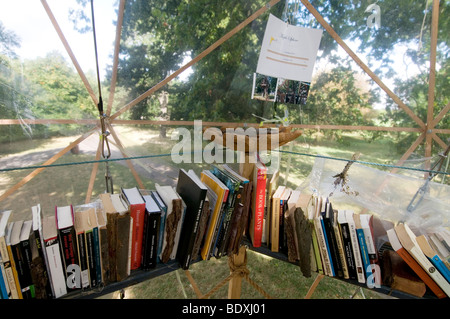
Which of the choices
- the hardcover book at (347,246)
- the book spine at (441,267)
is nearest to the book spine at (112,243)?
the hardcover book at (347,246)

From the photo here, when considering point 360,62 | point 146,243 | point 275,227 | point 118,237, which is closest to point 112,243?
point 118,237

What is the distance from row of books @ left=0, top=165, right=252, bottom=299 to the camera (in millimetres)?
828

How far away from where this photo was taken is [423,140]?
2250mm

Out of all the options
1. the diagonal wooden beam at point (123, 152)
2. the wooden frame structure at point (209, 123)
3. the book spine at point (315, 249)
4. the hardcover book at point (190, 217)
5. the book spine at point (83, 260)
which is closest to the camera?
the book spine at point (83, 260)

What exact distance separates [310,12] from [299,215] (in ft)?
6.17

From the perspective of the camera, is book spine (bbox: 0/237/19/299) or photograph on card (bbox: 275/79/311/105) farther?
photograph on card (bbox: 275/79/311/105)

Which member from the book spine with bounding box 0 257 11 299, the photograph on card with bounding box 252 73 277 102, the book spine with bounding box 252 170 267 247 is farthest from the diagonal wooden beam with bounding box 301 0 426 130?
the book spine with bounding box 0 257 11 299

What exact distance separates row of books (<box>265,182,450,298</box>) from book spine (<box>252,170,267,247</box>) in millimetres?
65

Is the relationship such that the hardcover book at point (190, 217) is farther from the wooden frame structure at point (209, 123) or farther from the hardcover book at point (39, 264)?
the wooden frame structure at point (209, 123)

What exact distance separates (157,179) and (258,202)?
126cm

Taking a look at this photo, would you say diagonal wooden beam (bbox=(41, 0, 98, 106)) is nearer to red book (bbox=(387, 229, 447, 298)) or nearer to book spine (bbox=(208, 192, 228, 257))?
book spine (bbox=(208, 192, 228, 257))

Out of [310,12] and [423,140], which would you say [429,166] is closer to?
[423,140]

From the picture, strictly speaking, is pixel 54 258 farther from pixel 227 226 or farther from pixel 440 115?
pixel 440 115

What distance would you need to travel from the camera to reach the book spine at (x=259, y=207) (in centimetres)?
114
